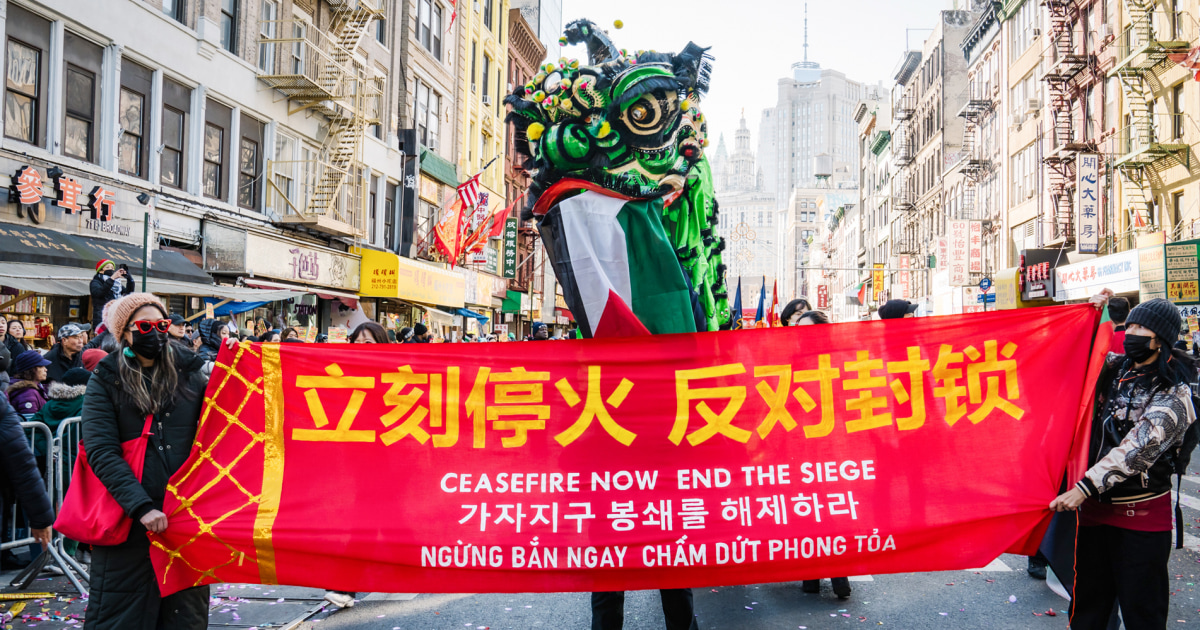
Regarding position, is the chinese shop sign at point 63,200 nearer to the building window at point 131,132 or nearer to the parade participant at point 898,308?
the building window at point 131,132

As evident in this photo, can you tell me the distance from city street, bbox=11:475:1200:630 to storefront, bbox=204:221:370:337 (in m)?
9.50

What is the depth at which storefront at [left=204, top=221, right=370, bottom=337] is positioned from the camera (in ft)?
60.3

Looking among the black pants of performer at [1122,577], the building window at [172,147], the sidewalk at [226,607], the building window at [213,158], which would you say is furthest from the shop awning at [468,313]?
the black pants of performer at [1122,577]

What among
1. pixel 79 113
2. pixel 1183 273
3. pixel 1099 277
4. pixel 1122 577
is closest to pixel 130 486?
pixel 1122 577

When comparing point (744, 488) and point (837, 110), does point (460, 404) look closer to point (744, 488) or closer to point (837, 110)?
point (744, 488)

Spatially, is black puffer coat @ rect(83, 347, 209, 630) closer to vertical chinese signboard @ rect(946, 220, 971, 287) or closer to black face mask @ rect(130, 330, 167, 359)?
black face mask @ rect(130, 330, 167, 359)

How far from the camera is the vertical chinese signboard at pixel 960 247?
134 ft

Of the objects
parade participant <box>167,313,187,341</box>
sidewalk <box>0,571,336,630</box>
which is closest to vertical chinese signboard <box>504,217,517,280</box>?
sidewalk <box>0,571,336,630</box>

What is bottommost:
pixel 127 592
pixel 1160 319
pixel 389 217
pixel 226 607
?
pixel 226 607

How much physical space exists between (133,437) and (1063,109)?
3379cm

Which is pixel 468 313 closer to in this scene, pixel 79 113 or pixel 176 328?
pixel 79 113

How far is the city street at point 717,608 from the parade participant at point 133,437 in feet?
5.41

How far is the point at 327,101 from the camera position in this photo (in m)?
22.6

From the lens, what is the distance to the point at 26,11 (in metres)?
13.7
